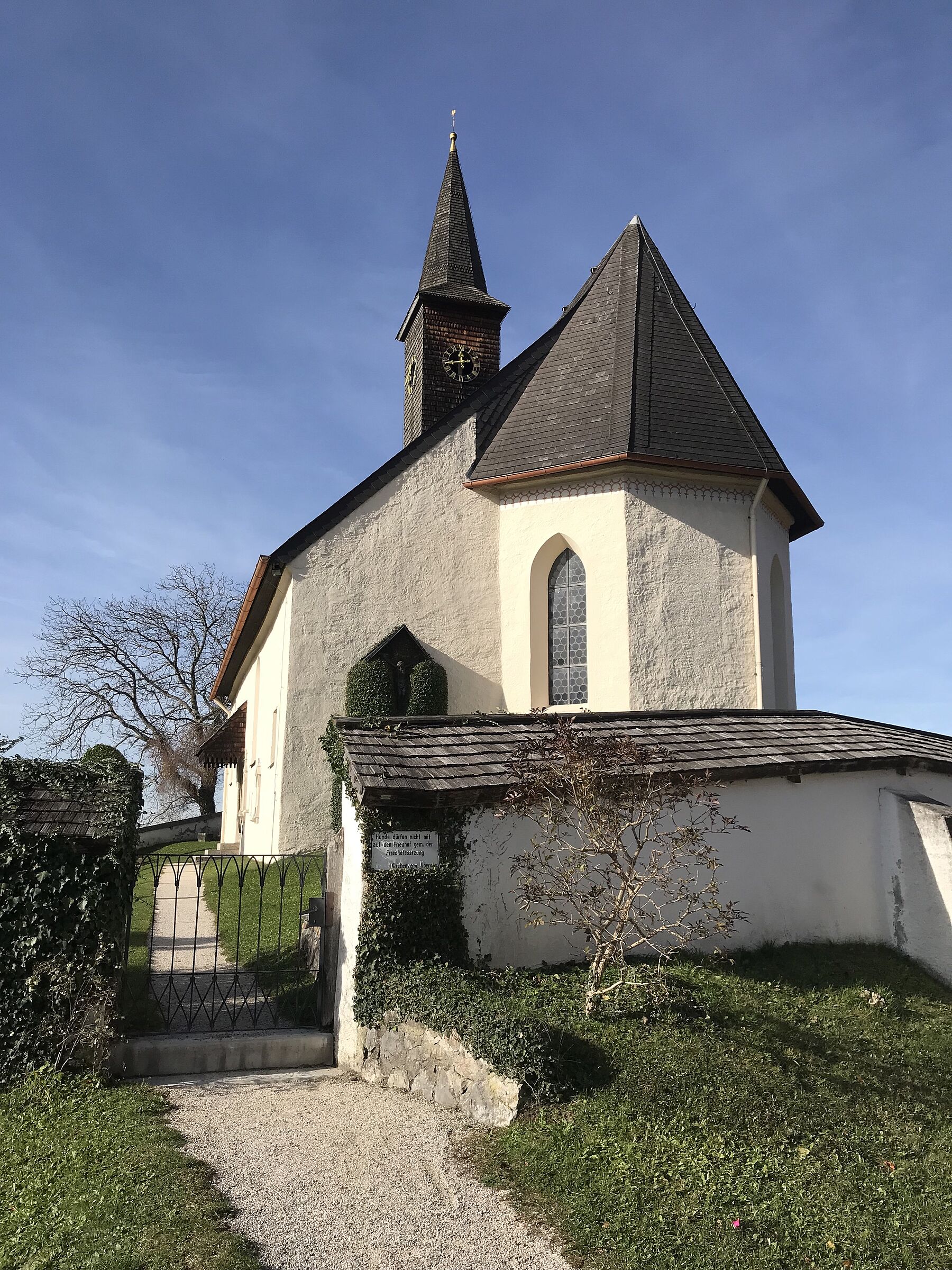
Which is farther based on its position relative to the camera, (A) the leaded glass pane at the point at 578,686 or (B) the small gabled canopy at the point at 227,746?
(B) the small gabled canopy at the point at 227,746

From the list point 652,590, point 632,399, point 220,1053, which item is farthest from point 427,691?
point 220,1053

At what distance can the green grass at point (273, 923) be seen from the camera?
909 centimetres

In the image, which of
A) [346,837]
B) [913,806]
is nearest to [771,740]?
[913,806]

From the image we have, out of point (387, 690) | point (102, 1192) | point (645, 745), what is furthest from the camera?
point (387, 690)

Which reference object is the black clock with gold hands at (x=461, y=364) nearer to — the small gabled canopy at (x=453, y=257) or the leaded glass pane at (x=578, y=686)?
the small gabled canopy at (x=453, y=257)

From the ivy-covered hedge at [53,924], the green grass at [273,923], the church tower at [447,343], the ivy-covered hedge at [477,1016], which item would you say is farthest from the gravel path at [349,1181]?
the church tower at [447,343]

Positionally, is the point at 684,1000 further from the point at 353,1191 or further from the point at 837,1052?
the point at 353,1191

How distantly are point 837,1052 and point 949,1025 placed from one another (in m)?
1.92

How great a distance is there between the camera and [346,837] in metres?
8.97

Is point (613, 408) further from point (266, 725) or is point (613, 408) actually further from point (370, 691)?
point (266, 725)

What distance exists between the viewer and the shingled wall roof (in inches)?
325

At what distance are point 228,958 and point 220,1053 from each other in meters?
3.37

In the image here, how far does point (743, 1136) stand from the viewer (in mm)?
6035

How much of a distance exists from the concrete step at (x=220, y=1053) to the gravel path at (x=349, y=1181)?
342 mm
